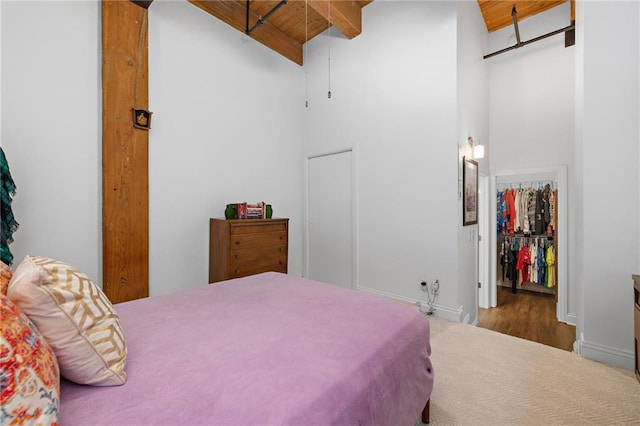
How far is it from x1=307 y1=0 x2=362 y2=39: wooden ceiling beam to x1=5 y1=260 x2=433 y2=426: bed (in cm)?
312

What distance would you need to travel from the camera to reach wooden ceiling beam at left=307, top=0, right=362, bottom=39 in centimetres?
310

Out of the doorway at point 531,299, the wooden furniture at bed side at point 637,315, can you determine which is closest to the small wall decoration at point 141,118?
the wooden furniture at bed side at point 637,315

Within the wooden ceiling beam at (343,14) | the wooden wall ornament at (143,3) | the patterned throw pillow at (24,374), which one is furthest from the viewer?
the wooden ceiling beam at (343,14)

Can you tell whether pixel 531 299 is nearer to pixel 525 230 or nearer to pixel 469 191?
pixel 525 230

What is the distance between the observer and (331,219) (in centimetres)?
388

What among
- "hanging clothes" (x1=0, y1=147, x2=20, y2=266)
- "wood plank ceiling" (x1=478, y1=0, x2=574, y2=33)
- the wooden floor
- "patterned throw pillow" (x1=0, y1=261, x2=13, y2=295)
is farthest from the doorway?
"hanging clothes" (x1=0, y1=147, x2=20, y2=266)

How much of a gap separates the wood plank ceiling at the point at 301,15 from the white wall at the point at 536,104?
9.4 inches

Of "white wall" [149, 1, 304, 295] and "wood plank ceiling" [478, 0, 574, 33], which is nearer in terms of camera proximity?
"white wall" [149, 1, 304, 295]

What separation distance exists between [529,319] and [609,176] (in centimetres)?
215

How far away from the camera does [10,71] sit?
2018mm

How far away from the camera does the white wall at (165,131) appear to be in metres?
2.10

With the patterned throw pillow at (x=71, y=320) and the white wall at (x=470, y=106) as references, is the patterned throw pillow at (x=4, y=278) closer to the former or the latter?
the patterned throw pillow at (x=71, y=320)

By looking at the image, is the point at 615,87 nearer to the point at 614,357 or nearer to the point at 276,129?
the point at 614,357

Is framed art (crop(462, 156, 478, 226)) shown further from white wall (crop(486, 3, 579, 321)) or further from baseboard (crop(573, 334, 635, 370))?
baseboard (crop(573, 334, 635, 370))
